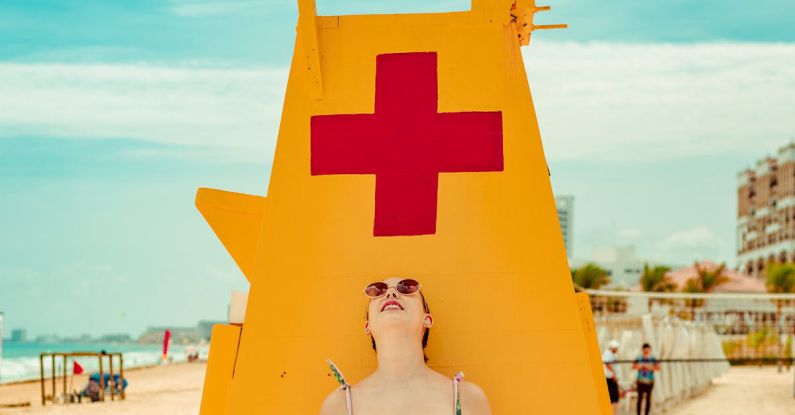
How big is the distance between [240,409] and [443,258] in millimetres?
1058

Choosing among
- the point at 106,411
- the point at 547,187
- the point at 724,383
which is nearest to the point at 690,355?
the point at 724,383

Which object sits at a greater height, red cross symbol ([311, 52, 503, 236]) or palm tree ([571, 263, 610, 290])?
palm tree ([571, 263, 610, 290])

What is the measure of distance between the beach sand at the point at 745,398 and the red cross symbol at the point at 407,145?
52.7 ft

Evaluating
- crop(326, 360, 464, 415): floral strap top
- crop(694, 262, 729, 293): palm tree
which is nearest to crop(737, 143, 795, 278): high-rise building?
crop(694, 262, 729, 293): palm tree

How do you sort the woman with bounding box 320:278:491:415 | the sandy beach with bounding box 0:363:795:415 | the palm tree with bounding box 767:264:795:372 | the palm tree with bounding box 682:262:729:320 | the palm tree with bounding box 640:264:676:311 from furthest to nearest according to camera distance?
the palm tree with bounding box 640:264:676:311, the palm tree with bounding box 682:262:729:320, the palm tree with bounding box 767:264:795:372, the sandy beach with bounding box 0:363:795:415, the woman with bounding box 320:278:491:415

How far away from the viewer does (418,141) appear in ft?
13.1

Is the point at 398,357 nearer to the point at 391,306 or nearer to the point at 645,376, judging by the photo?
the point at 391,306

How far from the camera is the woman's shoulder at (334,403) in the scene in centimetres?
349

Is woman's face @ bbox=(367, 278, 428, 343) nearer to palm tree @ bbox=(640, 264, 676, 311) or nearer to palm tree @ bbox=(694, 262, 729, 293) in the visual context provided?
palm tree @ bbox=(694, 262, 729, 293)

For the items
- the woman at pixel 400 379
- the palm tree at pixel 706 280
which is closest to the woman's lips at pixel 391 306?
the woman at pixel 400 379

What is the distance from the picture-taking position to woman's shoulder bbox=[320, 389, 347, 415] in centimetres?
349

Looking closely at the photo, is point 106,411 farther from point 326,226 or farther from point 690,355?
point 326,226

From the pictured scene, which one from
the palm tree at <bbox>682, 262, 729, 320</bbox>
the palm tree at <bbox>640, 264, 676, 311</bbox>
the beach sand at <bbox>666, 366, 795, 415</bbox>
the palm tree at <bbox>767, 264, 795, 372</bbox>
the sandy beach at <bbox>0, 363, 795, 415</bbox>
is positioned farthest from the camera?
the palm tree at <bbox>640, 264, 676, 311</bbox>

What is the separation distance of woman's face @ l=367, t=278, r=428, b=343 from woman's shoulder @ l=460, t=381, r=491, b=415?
268 mm
